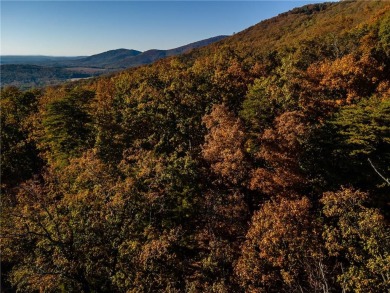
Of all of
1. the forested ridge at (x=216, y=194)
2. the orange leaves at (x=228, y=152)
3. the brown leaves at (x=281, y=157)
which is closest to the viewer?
the forested ridge at (x=216, y=194)

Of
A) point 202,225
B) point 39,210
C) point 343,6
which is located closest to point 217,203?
point 202,225

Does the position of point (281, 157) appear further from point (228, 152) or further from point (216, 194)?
point (216, 194)

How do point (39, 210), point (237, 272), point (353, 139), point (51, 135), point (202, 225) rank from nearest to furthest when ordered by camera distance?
point (237, 272)
point (39, 210)
point (202, 225)
point (353, 139)
point (51, 135)

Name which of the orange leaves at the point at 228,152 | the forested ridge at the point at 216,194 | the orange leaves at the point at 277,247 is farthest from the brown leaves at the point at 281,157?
the orange leaves at the point at 277,247

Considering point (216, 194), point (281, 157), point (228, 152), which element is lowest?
point (216, 194)

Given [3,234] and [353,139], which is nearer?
[3,234]

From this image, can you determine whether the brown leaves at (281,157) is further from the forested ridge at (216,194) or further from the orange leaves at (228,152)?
the orange leaves at (228,152)

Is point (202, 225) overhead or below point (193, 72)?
below

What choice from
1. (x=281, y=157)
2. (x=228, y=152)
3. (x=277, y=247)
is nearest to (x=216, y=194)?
(x=228, y=152)

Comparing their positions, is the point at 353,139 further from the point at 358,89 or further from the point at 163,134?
the point at 163,134
